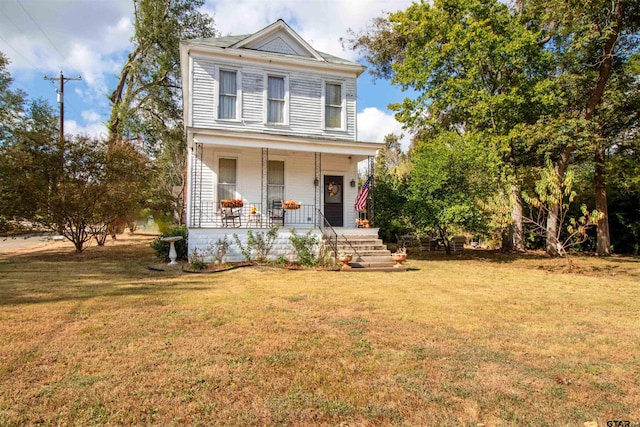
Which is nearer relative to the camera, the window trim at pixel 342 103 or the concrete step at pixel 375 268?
the concrete step at pixel 375 268

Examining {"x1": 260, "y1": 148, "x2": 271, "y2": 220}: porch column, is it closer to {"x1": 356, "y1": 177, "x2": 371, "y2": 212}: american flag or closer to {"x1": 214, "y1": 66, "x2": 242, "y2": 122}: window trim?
{"x1": 214, "y1": 66, "x2": 242, "y2": 122}: window trim

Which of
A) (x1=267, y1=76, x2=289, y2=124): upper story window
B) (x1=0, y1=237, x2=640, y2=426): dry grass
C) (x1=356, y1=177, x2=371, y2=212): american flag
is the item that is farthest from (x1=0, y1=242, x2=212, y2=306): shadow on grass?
(x1=267, y1=76, x2=289, y2=124): upper story window

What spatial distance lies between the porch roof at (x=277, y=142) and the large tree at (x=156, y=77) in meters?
10.8

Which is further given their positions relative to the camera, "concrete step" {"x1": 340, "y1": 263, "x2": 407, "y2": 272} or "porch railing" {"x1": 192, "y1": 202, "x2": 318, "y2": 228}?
"porch railing" {"x1": 192, "y1": 202, "x2": 318, "y2": 228}

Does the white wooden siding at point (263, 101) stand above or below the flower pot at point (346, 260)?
above

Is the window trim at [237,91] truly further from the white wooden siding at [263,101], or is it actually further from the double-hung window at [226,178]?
the double-hung window at [226,178]

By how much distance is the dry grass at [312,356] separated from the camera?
2.79 m

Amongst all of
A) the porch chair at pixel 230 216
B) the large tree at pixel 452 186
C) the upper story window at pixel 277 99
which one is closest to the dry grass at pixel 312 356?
the porch chair at pixel 230 216

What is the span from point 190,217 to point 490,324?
1053cm

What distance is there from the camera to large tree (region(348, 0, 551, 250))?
15.3 metres

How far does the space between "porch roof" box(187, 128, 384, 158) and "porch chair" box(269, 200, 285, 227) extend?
2.30m

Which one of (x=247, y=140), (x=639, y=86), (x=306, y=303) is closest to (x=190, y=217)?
(x=247, y=140)

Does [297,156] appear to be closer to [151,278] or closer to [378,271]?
[378,271]

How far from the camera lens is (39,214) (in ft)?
44.0
